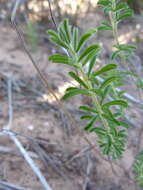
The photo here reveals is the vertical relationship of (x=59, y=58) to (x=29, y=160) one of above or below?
above

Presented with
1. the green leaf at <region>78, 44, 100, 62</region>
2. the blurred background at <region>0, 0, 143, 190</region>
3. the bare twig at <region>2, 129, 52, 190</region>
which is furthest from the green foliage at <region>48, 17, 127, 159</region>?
the bare twig at <region>2, 129, 52, 190</region>

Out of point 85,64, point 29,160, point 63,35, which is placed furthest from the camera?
point 29,160

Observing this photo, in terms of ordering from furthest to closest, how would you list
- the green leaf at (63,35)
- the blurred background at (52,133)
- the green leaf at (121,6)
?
the blurred background at (52,133)
the green leaf at (121,6)
the green leaf at (63,35)

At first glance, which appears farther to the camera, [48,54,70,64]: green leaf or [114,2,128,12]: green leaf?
[114,2,128,12]: green leaf

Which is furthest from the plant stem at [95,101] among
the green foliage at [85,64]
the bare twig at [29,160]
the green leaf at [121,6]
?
the bare twig at [29,160]

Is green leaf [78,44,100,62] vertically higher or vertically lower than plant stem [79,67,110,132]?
higher

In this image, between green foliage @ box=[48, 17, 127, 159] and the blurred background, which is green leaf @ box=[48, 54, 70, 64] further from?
the blurred background

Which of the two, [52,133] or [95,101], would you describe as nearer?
[95,101]

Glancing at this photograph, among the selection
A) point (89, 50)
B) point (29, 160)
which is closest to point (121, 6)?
point (89, 50)

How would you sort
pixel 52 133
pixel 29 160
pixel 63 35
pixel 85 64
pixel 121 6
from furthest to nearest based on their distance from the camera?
pixel 52 133
pixel 29 160
pixel 121 6
pixel 85 64
pixel 63 35

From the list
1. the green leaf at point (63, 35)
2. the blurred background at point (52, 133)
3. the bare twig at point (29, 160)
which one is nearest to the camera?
the green leaf at point (63, 35)

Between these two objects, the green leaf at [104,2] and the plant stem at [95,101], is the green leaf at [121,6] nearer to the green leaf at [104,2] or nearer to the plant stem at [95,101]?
the green leaf at [104,2]

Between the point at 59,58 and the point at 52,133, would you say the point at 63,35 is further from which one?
the point at 52,133

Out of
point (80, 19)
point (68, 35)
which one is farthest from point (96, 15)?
point (68, 35)
